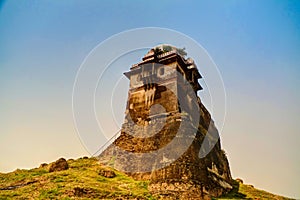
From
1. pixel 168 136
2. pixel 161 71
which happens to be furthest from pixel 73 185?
pixel 161 71

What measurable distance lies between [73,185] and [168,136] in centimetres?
554

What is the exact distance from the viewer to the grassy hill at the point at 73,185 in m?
10.4

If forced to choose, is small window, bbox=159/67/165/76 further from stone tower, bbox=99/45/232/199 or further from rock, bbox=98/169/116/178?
rock, bbox=98/169/116/178

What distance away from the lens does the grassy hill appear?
1044 cm

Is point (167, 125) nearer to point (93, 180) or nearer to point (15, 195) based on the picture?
point (93, 180)

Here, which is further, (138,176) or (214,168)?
(214,168)

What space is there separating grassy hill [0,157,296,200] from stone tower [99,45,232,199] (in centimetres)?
116

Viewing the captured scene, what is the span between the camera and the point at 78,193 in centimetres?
1036

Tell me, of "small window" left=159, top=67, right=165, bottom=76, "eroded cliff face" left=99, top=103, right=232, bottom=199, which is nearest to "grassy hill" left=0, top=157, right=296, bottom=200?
"eroded cliff face" left=99, top=103, right=232, bottom=199

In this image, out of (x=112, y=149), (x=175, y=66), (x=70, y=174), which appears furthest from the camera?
(x=175, y=66)

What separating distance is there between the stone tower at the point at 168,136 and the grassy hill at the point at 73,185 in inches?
45.5

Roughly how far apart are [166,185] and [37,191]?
5468mm

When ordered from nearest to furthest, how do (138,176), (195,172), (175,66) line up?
(195,172), (138,176), (175,66)

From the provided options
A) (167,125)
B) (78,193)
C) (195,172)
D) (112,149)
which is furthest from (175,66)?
(78,193)
